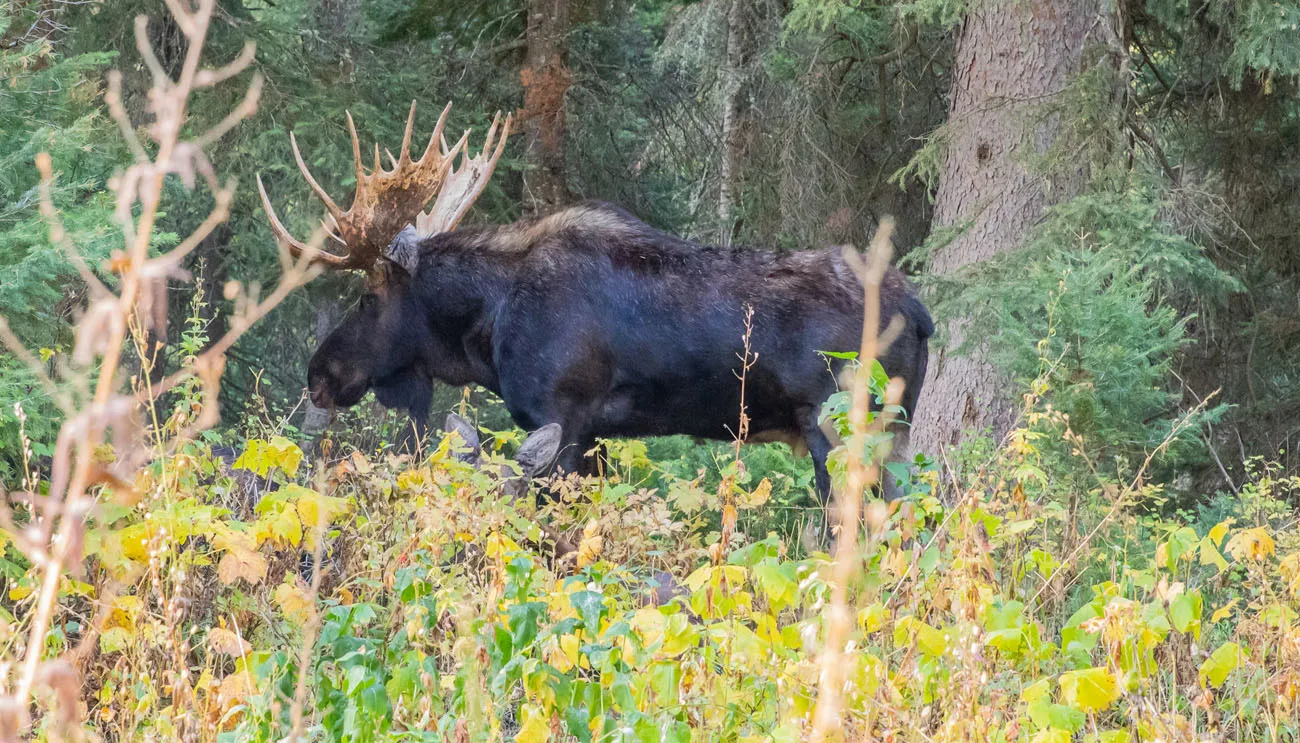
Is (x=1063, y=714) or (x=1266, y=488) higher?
(x=1063, y=714)

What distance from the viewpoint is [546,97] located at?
1195 cm

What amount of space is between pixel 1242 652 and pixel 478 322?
4840 mm

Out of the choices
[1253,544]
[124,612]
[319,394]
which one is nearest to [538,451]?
[319,394]

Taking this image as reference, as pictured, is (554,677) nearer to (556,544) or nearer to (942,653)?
(942,653)

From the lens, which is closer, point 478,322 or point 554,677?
point 554,677

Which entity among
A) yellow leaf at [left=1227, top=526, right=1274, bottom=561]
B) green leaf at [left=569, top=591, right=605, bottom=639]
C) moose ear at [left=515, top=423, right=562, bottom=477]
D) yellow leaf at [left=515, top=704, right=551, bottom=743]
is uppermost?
yellow leaf at [left=1227, top=526, right=1274, bottom=561]

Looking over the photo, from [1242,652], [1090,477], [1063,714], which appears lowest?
[1090,477]

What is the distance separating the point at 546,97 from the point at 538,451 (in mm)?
5851

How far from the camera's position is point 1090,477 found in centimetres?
663

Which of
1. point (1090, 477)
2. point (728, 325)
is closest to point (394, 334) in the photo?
point (728, 325)

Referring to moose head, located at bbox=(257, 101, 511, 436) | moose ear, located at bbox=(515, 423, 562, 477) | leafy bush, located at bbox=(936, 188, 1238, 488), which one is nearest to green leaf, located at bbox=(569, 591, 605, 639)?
leafy bush, located at bbox=(936, 188, 1238, 488)

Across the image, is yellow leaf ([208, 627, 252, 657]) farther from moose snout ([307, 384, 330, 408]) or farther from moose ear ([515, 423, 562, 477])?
moose snout ([307, 384, 330, 408])

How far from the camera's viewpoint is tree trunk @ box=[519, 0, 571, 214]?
11914 millimetres

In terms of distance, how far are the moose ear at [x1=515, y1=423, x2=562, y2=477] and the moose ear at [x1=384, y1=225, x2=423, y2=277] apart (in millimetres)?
1530
